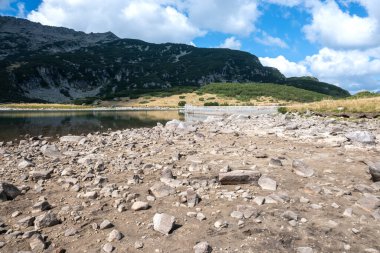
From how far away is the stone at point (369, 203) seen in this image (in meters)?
8.64

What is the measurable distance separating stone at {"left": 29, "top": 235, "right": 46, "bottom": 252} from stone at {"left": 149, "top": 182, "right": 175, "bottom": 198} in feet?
12.0

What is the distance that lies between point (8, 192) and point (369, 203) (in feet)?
35.7

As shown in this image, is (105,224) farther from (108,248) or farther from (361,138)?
(361,138)

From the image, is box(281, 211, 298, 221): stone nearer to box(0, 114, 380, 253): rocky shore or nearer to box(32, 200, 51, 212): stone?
box(0, 114, 380, 253): rocky shore

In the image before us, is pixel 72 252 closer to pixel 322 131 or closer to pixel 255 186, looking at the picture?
pixel 255 186

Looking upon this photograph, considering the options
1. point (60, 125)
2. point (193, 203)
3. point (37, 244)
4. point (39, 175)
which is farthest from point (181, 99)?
point (37, 244)

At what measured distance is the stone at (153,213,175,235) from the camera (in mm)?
7781

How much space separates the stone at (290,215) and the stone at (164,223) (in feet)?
9.44

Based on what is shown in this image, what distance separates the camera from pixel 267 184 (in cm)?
1042

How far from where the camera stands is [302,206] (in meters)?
9.02

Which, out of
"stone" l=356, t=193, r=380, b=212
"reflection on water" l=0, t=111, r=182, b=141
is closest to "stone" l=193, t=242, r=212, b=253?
"stone" l=356, t=193, r=380, b=212

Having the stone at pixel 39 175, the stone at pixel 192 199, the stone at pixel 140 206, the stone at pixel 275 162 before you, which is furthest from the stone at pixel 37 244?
the stone at pixel 275 162

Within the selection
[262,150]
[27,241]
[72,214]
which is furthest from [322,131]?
[27,241]

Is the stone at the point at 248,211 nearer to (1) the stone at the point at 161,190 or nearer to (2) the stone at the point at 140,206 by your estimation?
→ (1) the stone at the point at 161,190
